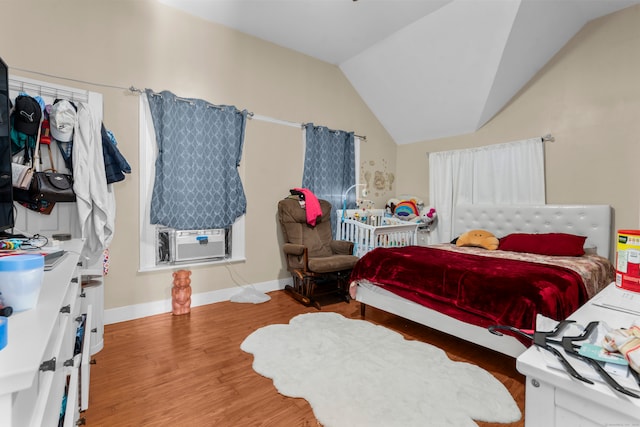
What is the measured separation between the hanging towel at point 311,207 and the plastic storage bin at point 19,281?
313 centimetres

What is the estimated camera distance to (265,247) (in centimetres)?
389

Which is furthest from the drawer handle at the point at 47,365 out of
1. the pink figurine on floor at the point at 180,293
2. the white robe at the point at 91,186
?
the pink figurine on floor at the point at 180,293

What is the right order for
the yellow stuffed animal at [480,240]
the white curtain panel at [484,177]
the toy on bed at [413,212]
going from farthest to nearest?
the toy on bed at [413,212] → the white curtain panel at [484,177] → the yellow stuffed animal at [480,240]

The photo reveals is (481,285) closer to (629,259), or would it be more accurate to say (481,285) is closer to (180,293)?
(629,259)

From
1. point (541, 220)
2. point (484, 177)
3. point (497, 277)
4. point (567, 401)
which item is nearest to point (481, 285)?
point (497, 277)

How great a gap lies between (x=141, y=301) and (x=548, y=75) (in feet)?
16.6

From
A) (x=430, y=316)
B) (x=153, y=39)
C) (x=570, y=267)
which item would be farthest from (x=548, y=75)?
(x=153, y=39)

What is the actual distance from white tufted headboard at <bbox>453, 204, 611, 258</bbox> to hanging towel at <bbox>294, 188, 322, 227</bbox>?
200cm

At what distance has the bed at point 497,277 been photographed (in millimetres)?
2037

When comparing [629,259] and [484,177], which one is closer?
[629,259]

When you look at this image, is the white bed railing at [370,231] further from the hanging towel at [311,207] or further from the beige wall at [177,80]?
the beige wall at [177,80]

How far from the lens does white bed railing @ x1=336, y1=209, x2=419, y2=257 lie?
12.8 feet

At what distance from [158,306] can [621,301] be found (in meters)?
3.43

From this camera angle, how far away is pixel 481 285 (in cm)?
216
